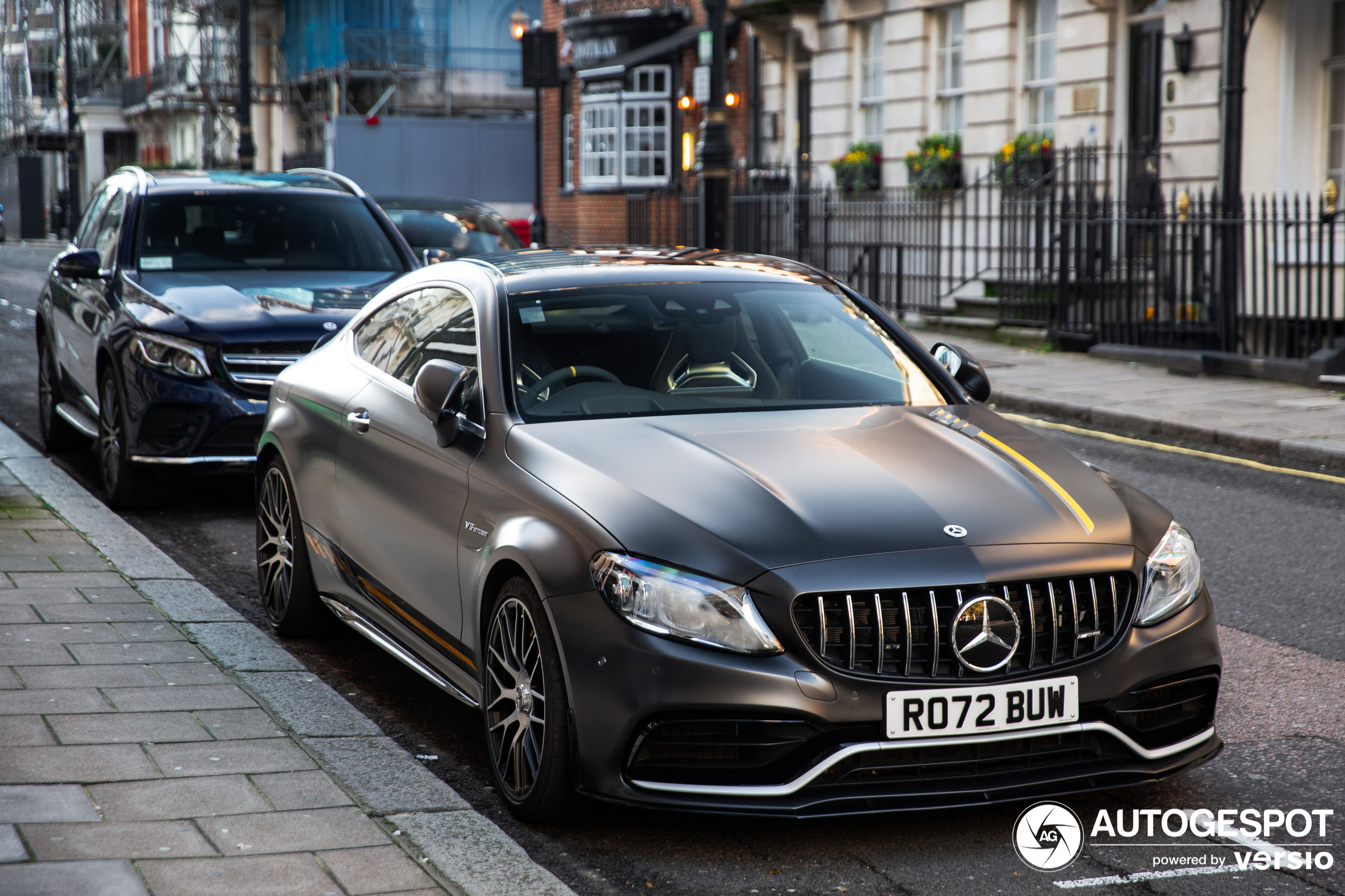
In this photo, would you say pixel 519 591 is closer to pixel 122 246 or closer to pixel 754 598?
pixel 754 598

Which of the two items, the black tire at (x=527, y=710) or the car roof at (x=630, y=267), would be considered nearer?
the black tire at (x=527, y=710)

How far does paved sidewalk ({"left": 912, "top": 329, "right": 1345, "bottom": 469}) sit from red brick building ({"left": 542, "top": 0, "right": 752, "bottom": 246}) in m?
11.9

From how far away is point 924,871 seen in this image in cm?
373

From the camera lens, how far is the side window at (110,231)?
8.95m

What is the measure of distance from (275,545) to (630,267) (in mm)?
1891

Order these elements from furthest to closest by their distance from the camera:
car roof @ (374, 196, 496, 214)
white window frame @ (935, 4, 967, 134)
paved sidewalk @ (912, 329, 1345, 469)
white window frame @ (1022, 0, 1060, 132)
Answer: white window frame @ (935, 4, 967, 134), white window frame @ (1022, 0, 1060, 132), car roof @ (374, 196, 496, 214), paved sidewalk @ (912, 329, 1345, 469)

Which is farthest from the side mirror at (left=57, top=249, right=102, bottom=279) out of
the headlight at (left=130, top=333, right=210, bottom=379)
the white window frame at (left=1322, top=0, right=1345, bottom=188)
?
the white window frame at (left=1322, top=0, right=1345, bottom=188)

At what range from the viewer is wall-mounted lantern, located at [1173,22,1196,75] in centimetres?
1725

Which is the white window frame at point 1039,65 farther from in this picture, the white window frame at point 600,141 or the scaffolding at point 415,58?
the scaffolding at point 415,58

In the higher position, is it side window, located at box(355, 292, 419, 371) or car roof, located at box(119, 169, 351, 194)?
car roof, located at box(119, 169, 351, 194)

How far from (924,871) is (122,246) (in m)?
6.67

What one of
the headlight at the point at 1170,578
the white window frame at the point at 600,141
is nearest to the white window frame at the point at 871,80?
the white window frame at the point at 600,141

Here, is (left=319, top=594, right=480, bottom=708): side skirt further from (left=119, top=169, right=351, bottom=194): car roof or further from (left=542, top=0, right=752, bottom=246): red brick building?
(left=542, top=0, right=752, bottom=246): red brick building

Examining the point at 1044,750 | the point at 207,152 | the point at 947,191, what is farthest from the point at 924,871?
the point at 207,152
